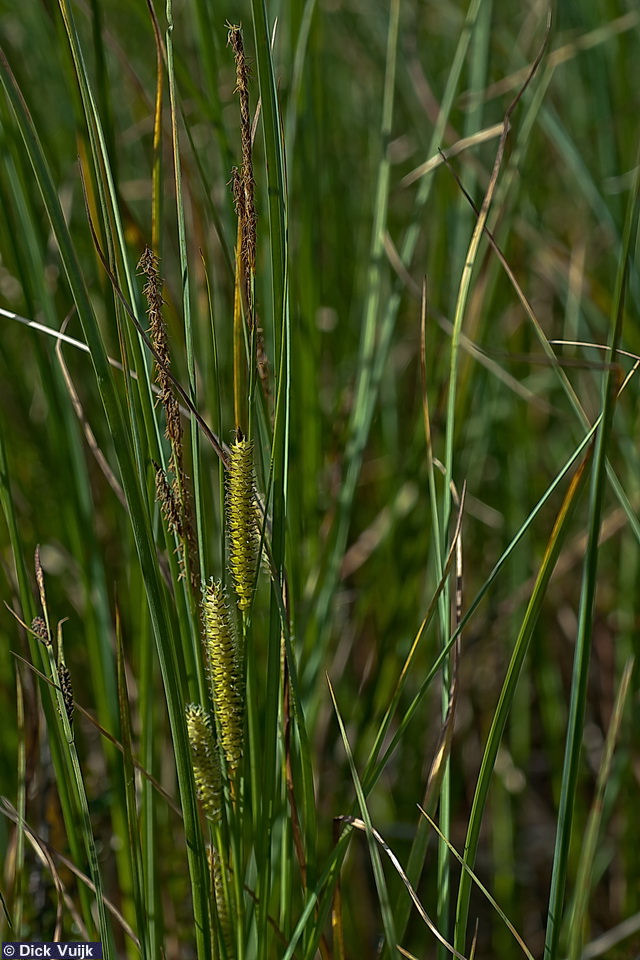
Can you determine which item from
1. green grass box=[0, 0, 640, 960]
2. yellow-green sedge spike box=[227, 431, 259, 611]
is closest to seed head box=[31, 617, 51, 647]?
green grass box=[0, 0, 640, 960]

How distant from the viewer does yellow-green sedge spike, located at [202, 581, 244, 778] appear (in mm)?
541

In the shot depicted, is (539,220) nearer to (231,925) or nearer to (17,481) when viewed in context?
(17,481)

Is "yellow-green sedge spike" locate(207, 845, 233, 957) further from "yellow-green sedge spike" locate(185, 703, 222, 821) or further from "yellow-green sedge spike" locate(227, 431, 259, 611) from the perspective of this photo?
"yellow-green sedge spike" locate(227, 431, 259, 611)

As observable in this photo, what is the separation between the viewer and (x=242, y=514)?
0.54m

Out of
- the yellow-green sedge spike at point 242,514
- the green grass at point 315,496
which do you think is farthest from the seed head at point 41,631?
the yellow-green sedge spike at point 242,514

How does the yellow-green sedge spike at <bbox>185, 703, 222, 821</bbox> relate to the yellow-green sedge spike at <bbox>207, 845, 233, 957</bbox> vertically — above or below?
above

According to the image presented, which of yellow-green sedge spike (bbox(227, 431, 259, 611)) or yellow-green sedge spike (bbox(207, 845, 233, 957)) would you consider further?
yellow-green sedge spike (bbox(207, 845, 233, 957))

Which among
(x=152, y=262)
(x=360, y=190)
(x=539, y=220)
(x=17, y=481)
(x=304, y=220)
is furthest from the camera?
(x=360, y=190)

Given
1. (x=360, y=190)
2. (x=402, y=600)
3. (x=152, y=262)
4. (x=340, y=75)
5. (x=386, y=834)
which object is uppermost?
(x=340, y=75)

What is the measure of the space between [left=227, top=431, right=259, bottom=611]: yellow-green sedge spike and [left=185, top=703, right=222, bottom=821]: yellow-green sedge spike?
10 centimetres

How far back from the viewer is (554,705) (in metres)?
1.24

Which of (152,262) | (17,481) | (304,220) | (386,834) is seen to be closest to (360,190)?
(304,220)

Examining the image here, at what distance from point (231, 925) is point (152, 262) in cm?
50

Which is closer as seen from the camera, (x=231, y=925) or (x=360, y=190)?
(x=231, y=925)
